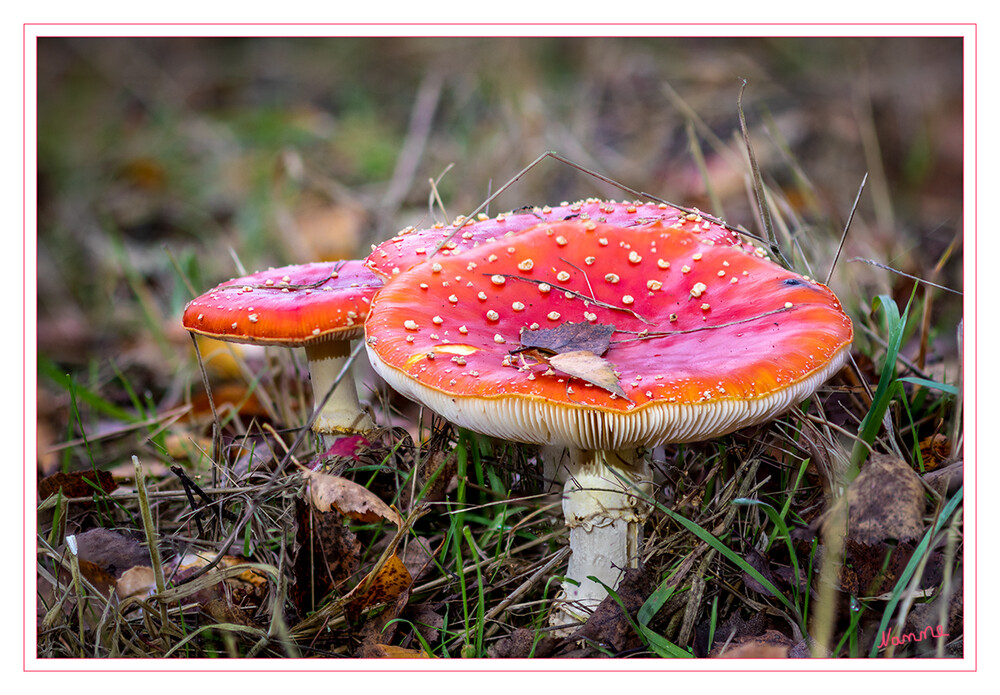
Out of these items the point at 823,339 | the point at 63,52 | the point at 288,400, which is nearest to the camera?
the point at 823,339

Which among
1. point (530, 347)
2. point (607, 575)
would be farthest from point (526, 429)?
point (607, 575)

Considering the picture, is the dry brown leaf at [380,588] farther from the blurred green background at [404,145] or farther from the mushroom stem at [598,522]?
the blurred green background at [404,145]

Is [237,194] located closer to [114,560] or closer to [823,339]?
[114,560]

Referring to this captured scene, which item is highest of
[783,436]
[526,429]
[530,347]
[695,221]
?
[695,221]

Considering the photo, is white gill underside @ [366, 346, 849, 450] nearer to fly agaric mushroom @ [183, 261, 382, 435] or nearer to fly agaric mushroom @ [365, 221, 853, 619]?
fly agaric mushroom @ [365, 221, 853, 619]

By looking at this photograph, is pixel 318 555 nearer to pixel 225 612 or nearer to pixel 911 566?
pixel 225 612

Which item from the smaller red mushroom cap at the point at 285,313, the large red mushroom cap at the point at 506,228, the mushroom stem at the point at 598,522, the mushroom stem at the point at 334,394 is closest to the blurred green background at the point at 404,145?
the large red mushroom cap at the point at 506,228
